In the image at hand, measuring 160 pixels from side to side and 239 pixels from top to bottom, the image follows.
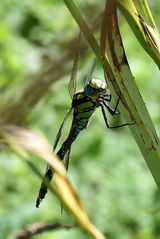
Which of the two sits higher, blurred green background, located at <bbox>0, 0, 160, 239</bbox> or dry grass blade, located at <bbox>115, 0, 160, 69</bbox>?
dry grass blade, located at <bbox>115, 0, 160, 69</bbox>

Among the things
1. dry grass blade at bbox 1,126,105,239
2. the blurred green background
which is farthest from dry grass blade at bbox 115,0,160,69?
the blurred green background

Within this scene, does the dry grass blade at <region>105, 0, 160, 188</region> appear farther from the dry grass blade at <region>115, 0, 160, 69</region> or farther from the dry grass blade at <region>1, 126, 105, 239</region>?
the dry grass blade at <region>1, 126, 105, 239</region>

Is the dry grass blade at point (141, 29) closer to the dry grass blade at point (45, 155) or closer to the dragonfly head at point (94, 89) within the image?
the dry grass blade at point (45, 155)

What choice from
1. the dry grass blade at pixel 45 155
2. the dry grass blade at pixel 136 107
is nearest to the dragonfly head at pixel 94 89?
the dry grass blade at pixel 136 107

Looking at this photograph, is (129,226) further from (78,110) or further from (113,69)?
(113,69)

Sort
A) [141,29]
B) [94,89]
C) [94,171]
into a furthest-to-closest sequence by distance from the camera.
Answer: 1. [94,171]
2. [94,89]
3. [141,29]

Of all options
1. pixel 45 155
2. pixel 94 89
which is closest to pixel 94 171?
pixel 94 89

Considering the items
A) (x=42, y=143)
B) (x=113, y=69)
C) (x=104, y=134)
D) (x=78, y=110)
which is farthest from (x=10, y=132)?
(x=104, y=134)

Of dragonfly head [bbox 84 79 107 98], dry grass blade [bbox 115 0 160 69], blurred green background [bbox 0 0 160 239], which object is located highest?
dry grass blade [bbox 115 0 160 69]

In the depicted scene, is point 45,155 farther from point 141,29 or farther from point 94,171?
point 94,171
